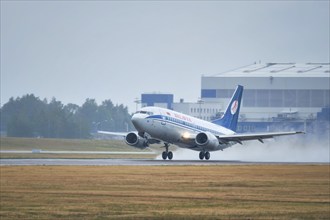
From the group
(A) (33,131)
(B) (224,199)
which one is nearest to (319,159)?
(B) (224,199)

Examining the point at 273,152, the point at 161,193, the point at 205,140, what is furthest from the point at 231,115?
the point at 161,193

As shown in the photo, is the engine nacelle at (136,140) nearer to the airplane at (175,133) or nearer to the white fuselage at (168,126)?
the airplane at (175,133)

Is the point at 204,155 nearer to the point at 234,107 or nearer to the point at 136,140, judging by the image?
the point at 136,140

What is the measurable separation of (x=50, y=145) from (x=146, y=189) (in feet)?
282

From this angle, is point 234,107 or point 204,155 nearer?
point 204,155

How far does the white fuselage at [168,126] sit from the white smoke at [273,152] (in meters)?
6.27

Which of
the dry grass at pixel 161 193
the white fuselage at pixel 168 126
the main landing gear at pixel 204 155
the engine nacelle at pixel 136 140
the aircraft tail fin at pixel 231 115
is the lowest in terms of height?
the dry grass at pixel 161 193

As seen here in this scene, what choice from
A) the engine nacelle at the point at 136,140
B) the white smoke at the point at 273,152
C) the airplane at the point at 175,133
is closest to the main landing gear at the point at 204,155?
the airplane at the point at 175,133

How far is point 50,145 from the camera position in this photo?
14075 centimetres

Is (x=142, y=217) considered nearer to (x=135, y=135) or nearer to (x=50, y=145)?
(x=135, y=135)

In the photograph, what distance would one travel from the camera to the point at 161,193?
5338 cm

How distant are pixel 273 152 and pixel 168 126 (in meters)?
20.8

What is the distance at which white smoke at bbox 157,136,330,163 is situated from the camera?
10631cm

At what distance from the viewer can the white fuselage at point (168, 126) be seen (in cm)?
9369
